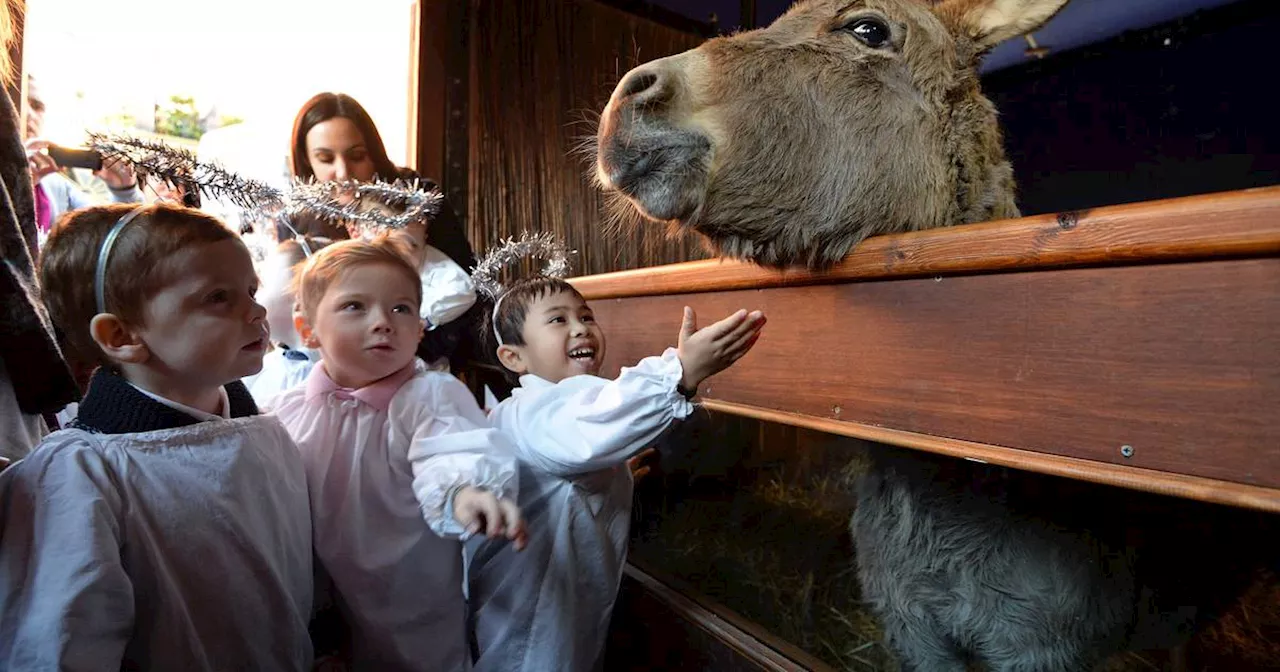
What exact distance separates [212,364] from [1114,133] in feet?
8.34

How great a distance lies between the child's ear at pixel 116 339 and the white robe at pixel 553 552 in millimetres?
745

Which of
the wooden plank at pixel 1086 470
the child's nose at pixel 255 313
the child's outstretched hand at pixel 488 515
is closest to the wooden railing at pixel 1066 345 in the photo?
the wooden plank at pixel 1086 470

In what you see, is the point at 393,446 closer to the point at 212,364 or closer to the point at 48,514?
the point at 212,364

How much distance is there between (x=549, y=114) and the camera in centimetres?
273

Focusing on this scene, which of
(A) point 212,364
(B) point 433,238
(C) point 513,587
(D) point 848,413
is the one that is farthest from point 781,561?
(A) point 212,364

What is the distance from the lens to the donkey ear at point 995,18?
1472 millimetres

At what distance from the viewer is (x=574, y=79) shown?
Answer: 2.68 m

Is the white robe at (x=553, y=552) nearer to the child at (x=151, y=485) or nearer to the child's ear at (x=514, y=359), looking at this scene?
the child's ear at (x=514, y=359)

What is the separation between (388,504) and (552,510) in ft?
1.26

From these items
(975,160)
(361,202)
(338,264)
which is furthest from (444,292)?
(975,160)

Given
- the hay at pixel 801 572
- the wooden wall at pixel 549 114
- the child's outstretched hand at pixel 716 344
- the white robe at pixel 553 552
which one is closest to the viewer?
the child's outstretched hand at pixel 716 344

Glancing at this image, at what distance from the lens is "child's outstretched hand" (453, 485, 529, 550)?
1.18 metres

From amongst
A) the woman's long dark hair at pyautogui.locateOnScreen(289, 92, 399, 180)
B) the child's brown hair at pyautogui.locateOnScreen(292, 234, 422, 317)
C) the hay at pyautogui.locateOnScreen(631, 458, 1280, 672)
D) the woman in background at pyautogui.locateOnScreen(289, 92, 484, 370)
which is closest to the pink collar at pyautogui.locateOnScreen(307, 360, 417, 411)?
the child's brown hair at pyautogui.locateOnScreen(292, 234, 422, 317)

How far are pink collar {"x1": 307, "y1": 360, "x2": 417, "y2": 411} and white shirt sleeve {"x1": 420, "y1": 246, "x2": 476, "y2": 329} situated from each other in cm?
61
